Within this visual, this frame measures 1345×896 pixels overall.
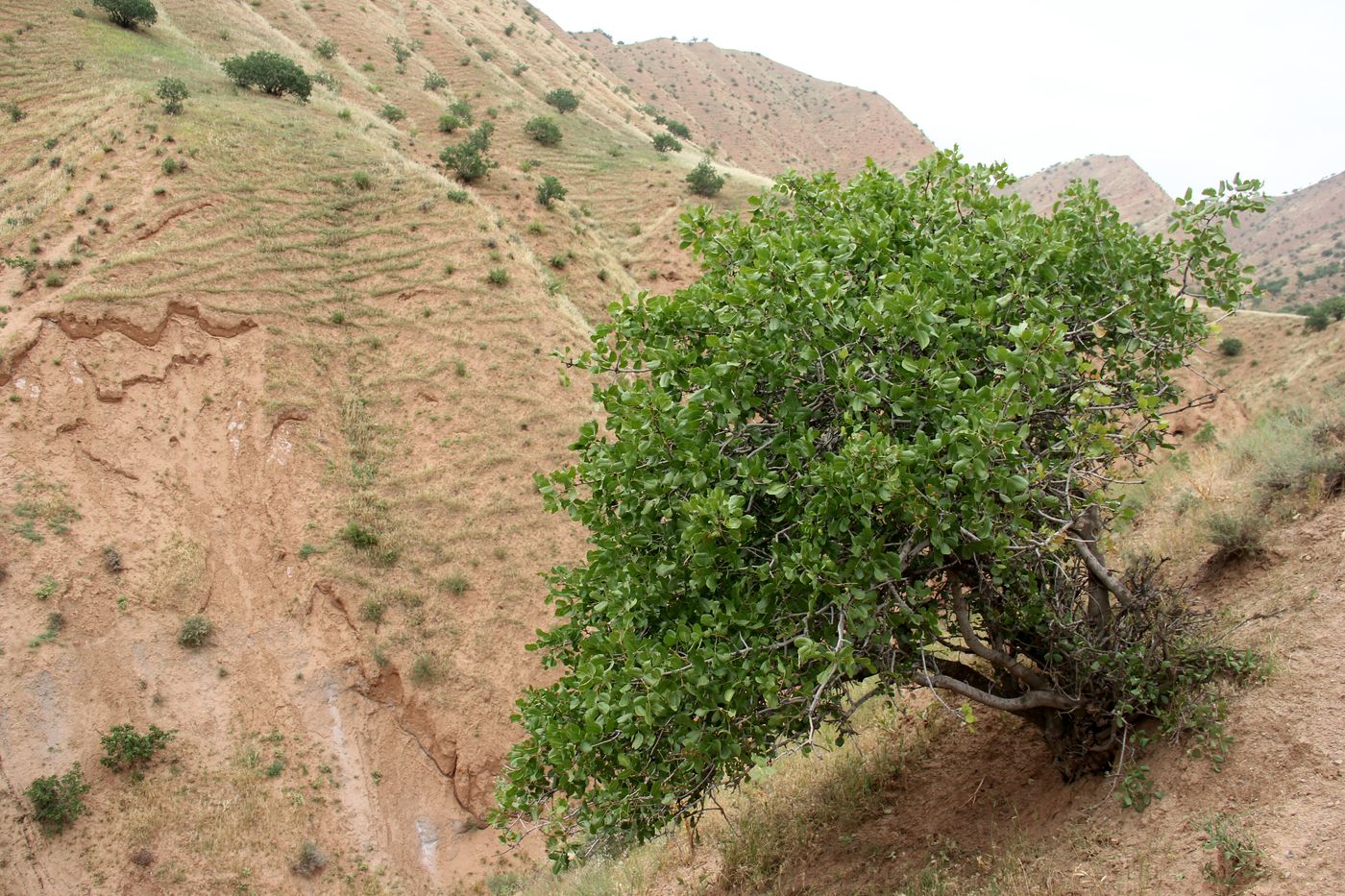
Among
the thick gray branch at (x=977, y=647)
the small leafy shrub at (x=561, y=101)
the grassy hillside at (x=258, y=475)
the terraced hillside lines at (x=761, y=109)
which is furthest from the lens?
the terraced hillside lines at (x=761, y=109)

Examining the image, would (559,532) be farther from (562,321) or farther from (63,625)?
(63,625)

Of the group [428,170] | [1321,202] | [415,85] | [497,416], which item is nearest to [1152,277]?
[497,416]

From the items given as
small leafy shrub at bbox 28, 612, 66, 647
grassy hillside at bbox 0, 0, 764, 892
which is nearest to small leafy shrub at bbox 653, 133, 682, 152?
grassy hillside at bbox 0, 0, 764, 892

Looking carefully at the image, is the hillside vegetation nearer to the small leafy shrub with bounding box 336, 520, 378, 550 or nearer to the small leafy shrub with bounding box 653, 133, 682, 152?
the small leafy shrub with bounding box 336, 520, 378, 550

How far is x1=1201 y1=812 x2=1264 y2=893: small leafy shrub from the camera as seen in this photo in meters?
4.42

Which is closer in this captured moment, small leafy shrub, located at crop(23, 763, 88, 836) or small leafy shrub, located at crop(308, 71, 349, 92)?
small leafy shrub, located at crop(23, 763, 88, 836)

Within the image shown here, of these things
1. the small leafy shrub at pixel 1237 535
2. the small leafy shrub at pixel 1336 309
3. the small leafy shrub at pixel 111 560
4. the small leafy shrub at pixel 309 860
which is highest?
the small leafy shrub at pixel 1336 309

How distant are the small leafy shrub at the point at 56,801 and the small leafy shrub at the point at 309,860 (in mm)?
3621

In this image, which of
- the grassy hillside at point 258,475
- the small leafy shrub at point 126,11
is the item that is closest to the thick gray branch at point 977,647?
the grassy hillside at point 258,475

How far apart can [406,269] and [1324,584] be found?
823 inches

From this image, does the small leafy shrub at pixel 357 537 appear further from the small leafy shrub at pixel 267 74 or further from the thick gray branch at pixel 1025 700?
the small leafy shrub at pixel 267 74

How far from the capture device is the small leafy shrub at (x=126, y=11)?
2766cm

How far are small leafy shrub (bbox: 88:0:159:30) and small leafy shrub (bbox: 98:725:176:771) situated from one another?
26.9 m

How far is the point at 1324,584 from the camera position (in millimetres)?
6172
